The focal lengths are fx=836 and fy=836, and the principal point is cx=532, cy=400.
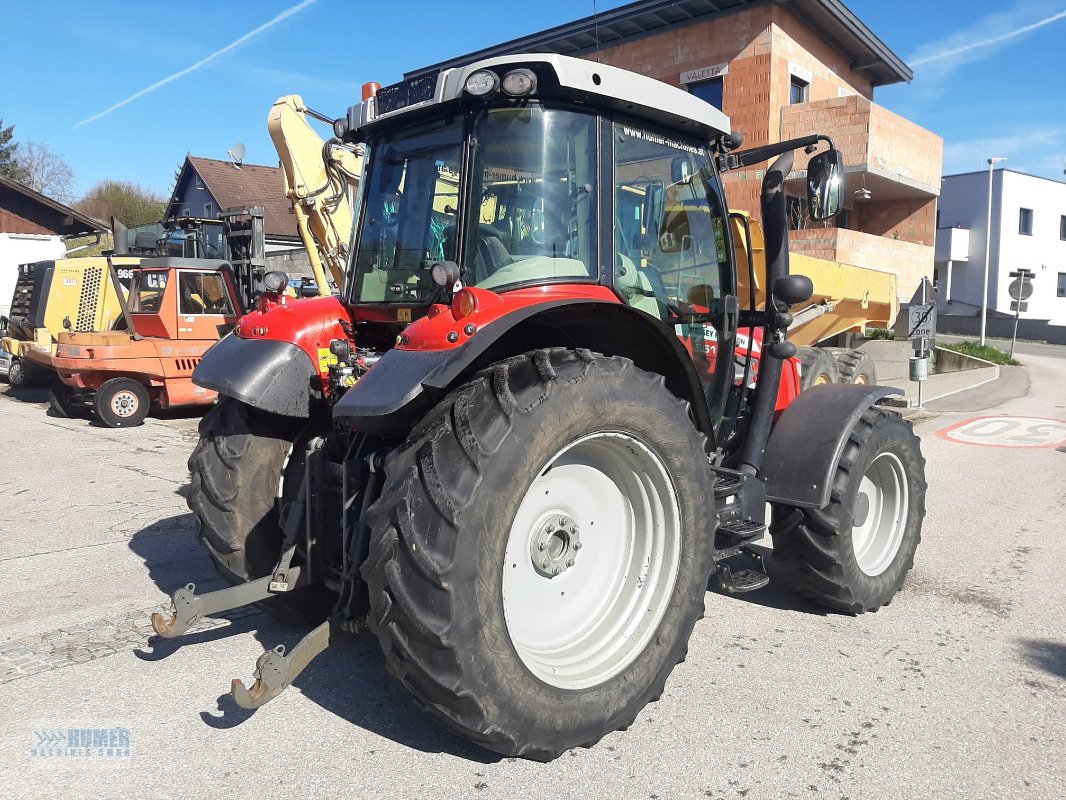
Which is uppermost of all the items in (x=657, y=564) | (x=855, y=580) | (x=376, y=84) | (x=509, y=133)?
(x=376, y=84)

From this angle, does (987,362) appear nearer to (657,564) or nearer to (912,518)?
(912,518)

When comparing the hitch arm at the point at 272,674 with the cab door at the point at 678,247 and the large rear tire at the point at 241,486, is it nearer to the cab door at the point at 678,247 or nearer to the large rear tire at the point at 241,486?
the large rear tire at the point at 241,486

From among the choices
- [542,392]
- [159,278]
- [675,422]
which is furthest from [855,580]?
[159,278]

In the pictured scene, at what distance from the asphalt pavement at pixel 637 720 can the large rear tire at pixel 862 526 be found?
0.19 metres

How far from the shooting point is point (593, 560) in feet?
10.9

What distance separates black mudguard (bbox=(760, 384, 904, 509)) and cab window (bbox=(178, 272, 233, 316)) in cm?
1069

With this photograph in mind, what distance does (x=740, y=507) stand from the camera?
3.87 meters

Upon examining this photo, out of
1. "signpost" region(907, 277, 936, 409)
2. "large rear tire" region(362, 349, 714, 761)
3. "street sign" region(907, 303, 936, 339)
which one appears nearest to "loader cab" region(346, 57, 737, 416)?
"large rear tire" region(362, 349, 714, 761)

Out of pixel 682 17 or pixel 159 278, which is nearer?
pixel 159 278

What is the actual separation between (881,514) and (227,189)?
118ft

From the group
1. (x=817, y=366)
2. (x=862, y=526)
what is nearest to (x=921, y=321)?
(x=817, y=366)

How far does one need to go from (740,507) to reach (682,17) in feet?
60.7

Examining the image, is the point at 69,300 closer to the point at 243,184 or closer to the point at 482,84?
the point at 482,84

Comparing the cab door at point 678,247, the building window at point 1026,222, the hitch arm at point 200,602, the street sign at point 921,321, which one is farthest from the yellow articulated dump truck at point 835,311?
the building window at point 1026,222
